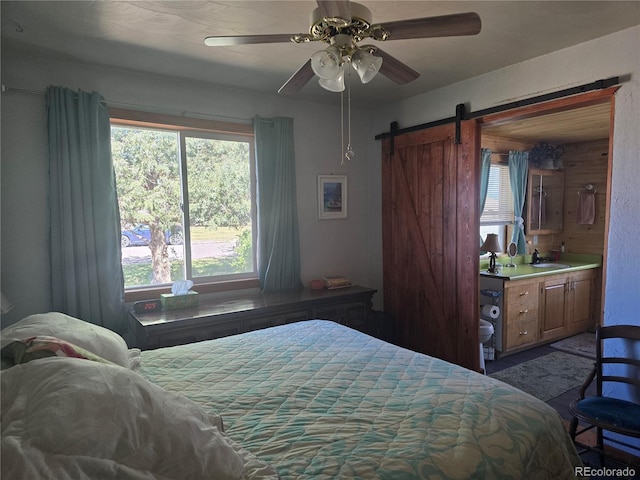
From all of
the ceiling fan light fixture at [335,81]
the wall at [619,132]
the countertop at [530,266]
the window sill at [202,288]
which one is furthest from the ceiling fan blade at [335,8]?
the countertop at [530,266]

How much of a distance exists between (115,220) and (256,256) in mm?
1215

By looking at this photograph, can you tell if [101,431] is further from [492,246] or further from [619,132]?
[492,246]

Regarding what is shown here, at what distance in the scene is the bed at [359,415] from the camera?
1154 mm

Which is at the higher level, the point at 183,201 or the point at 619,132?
the point at 619,132

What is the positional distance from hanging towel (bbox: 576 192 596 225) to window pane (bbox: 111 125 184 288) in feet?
16.3

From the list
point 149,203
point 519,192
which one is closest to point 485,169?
point 519,192

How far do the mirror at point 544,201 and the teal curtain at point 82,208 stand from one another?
477cm

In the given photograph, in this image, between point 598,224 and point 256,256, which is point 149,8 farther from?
point 598,224

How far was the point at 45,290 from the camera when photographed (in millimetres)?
2660

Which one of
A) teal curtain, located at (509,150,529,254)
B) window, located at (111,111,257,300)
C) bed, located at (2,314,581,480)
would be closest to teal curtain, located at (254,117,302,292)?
window, located at (111,111,257,300)

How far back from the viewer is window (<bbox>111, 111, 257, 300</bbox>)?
9.85ft

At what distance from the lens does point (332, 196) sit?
12.9 ft

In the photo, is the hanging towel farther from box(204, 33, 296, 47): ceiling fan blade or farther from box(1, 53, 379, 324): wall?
box(204, 33, 296, 47): ceiling fan blade

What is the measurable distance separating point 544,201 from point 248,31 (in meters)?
4.64
